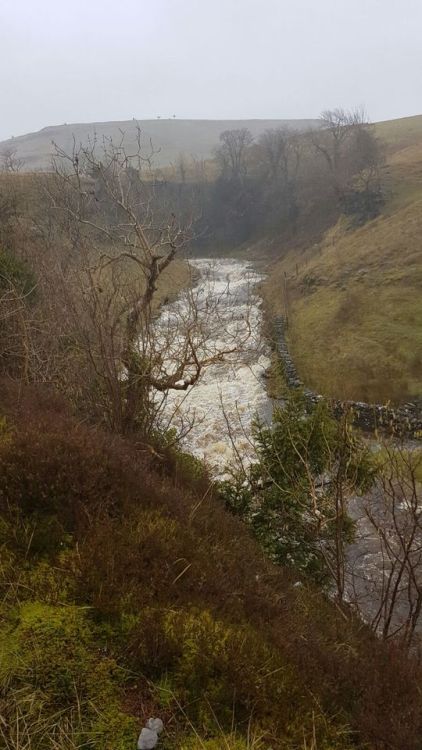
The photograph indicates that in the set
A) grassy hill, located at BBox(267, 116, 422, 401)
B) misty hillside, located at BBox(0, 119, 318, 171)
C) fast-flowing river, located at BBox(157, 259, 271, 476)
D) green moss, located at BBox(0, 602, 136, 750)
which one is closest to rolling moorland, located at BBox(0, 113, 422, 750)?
green moss, located at BBox(0, 602, 136, 750)

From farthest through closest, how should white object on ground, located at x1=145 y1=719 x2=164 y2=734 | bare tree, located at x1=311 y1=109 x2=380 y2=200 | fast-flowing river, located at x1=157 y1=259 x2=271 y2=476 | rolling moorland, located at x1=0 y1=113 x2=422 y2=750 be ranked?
bare tree, located at x1=311 y1=109 x2=380 y2=200 < fast-flowing river, located at x1=157 y1=259 x2=271 y2=476 < rolling moorland, located at x1=0 y1=113 x2=422 y2=750 < white object on ground, located at x1=145 y1=719 x2=164 y2=734

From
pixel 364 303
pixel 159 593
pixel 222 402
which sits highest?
pixel 364 303

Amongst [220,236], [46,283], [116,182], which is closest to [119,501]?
[116,182]

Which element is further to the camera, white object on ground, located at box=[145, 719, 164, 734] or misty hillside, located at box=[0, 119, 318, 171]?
misty hillside, located at box=[0, 119, 318, 171]

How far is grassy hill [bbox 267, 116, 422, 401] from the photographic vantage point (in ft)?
71.5

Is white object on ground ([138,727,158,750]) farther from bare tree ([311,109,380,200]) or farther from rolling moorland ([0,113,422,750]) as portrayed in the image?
bare tree ([311,109,380,200])

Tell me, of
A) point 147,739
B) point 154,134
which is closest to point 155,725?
point 147,739

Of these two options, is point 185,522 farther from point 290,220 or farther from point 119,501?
point 290,220

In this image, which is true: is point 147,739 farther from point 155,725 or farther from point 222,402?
point 222,402

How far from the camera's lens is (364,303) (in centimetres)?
2819

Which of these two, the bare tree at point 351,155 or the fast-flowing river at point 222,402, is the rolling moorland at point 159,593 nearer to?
the fast-flowing river at point 222,402

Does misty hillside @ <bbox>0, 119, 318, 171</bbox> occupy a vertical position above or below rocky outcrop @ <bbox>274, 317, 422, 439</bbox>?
above

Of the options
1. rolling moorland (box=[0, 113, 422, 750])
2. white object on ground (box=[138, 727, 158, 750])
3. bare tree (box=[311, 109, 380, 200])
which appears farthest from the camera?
bare tree (box=[311, 109, 380, 200])

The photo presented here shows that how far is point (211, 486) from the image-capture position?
330 inches
